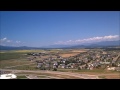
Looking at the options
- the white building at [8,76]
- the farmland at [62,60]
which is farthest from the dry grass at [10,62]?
the white building at [8,76]

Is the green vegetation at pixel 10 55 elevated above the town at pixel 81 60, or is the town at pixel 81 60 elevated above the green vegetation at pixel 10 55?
the green vegetation at pixel 10 55

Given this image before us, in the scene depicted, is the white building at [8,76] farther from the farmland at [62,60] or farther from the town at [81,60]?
the town at [81,60]

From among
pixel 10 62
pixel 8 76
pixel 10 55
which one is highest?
pixel 10 55

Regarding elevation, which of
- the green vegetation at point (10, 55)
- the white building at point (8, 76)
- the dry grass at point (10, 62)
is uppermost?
the green vegetation at point (10, 55)

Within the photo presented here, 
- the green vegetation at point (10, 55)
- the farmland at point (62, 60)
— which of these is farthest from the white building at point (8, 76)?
the green vegetation at point (10, 55)

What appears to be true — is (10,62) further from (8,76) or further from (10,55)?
(8,76)

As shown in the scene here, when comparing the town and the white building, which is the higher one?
the town

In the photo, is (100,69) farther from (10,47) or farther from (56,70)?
(10,47)

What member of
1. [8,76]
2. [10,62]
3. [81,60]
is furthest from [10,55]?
[81,60]

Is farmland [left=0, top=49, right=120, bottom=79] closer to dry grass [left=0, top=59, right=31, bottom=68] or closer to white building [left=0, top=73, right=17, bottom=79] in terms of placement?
dry grass [left=0, top=59, right=31, bottom=68]

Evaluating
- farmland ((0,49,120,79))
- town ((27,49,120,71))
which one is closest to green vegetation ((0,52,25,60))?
farmland ((0,49,120,79))

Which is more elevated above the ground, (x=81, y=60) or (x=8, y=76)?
(x=81, y=60)
